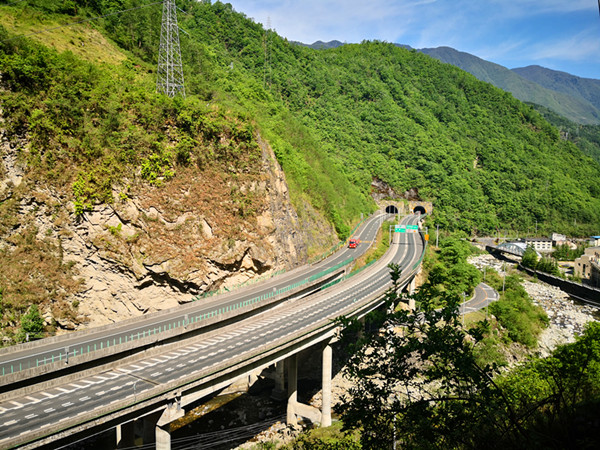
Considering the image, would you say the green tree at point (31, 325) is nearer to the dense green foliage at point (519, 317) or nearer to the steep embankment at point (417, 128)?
the steep embankment at point (417, 128)

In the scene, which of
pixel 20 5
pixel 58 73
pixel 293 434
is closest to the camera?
pixel 293 434

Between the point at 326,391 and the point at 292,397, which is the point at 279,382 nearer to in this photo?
the point at 292,397

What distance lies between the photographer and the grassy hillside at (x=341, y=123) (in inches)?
1363

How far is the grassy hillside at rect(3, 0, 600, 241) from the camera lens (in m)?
34.6

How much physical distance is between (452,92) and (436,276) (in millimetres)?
167445

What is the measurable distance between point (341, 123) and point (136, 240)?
83.9 meters

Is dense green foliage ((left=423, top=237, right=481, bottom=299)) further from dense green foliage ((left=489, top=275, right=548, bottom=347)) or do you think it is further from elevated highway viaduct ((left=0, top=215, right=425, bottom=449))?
elevated highway viaduct ((left=0, top=215, right=425, bottom=449))

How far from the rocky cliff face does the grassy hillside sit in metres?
2.37

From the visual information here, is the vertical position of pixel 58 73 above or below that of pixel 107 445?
above

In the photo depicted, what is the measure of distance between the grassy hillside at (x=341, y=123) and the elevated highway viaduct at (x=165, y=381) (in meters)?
14.9

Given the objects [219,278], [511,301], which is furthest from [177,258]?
[511,301]

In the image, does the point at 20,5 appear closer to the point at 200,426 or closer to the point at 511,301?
the point at 200,426

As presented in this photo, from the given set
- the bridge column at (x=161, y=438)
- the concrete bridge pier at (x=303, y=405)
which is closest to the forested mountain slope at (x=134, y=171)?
the concrete bridge pier at (x=303, y=405)

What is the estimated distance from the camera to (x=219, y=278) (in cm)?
3644
